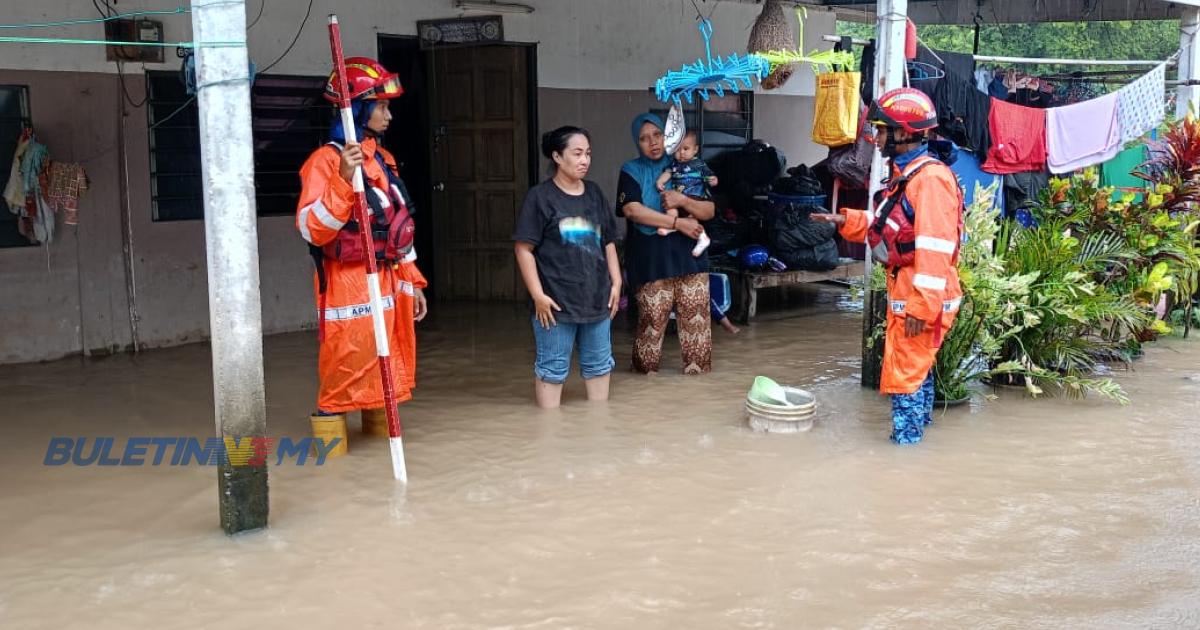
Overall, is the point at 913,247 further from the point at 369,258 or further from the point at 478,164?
the point at 478,164

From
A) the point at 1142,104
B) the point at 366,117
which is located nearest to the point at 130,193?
the point at 366,117

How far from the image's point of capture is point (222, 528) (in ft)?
14.3

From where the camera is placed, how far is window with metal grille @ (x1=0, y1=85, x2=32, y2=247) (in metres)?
7.21

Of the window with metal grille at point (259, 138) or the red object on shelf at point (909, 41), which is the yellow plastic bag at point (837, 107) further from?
the window with metal grille at point (259, 138)

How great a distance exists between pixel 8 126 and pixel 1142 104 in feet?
28.5

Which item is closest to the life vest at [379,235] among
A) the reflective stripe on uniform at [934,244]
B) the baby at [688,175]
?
the baby at [688,175]

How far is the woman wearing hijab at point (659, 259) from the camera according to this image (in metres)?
6.91

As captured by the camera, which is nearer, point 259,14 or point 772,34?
point 259,14

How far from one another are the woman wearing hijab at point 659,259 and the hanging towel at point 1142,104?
423cm

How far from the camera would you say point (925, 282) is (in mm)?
5250

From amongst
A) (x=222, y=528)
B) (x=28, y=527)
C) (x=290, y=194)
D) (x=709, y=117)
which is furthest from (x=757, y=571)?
(x=709, y=117)

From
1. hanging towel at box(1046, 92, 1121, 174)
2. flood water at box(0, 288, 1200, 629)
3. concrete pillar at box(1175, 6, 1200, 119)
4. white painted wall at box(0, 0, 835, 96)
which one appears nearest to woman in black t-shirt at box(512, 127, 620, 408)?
flood water at box(0, 288, 1200, 629)

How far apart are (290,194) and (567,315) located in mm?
3554

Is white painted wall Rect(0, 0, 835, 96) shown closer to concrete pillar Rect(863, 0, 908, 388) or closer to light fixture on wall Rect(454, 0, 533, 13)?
light fixture on wall Rect(454, 0, 533, 13)
